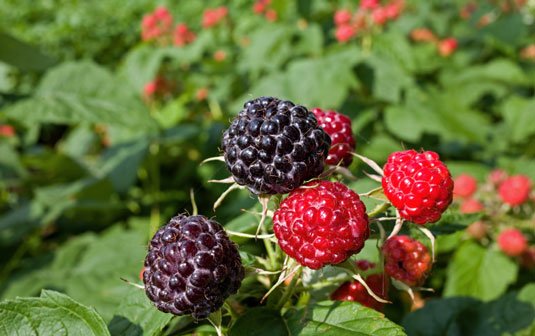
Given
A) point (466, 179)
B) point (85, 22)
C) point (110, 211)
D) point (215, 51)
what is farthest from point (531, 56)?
point (85, 22)

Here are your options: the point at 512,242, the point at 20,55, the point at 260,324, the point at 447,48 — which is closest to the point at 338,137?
the point at 260,324

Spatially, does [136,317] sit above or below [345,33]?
above

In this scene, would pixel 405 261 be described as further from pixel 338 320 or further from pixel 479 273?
pixel 479 273

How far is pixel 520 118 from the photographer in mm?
2873

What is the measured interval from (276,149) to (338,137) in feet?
0.73

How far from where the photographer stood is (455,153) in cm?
304

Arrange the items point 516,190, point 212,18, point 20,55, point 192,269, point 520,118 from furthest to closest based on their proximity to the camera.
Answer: point 212,18 → point 520,118 → point 20,55 → point 516,190 → point 192,269

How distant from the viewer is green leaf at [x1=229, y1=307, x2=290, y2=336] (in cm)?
93

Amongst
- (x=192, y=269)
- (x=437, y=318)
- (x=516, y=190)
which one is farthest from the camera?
(x=516, y=190)

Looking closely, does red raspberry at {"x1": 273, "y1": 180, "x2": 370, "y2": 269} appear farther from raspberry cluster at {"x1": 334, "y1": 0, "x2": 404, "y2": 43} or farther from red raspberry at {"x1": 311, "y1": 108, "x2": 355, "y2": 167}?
raspberry cluster at {"x1": 334, "y1": 0, "x2": 404, "y2": 43}

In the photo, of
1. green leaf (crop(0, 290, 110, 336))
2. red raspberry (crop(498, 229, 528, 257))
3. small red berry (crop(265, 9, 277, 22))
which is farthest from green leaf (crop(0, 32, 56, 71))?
red raspberry (crop(498, 229, 528, 257))

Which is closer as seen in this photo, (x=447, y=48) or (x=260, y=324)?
(x=260, y=324)

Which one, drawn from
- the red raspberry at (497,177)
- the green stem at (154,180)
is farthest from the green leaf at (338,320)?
the green stem at (154,180)

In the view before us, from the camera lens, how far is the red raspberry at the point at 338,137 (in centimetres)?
108
